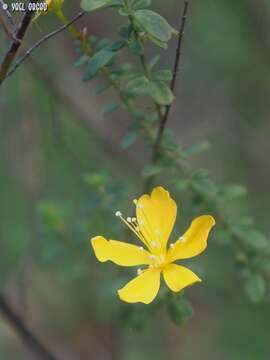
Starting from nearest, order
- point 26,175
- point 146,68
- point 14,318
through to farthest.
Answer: point 146,68
point 14,318
point 26,175

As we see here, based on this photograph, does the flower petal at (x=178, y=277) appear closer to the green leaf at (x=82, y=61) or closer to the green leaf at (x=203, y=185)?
the green leaf at (x=203, y=185)

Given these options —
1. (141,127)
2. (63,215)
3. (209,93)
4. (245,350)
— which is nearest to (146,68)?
(141,127)

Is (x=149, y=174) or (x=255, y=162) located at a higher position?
(x=149, y=174)

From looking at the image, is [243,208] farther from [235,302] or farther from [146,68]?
[146,68]

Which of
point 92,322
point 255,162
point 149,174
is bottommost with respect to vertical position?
point 92,322

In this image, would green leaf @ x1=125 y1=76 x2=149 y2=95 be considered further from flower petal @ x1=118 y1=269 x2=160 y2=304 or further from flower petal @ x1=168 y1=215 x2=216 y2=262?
flower petal @ x1=118 y1=269 x2=160 y2=304

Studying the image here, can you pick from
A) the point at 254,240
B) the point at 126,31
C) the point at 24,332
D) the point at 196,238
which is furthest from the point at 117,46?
the point at 24,332
